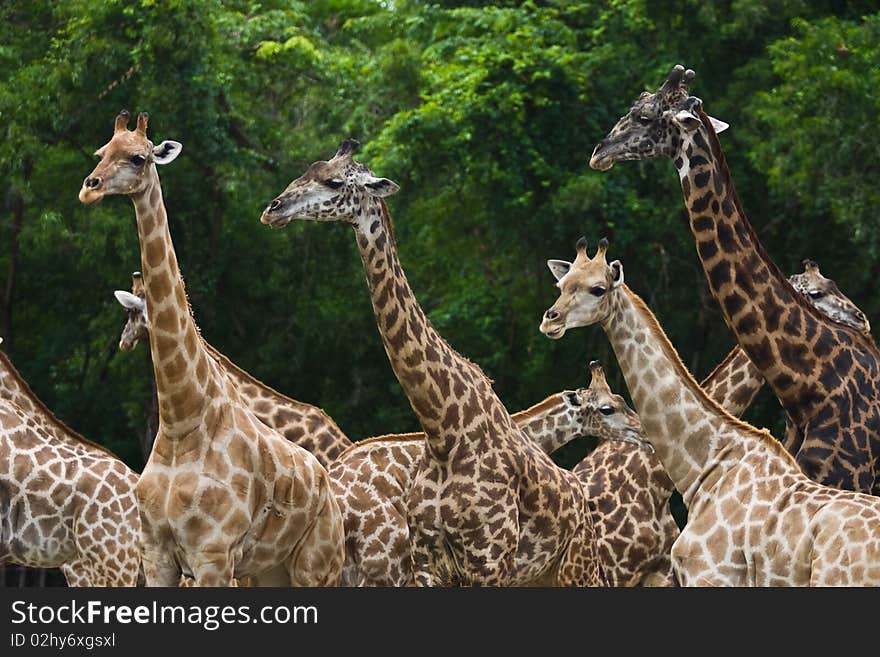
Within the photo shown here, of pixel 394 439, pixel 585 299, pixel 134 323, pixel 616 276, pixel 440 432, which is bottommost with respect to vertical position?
pixel 394 439

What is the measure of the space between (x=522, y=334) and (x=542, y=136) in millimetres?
2768

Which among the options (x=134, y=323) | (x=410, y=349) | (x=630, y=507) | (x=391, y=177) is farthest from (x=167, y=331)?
(x=391, y=177)

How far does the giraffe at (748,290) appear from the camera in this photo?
10273 millimetres

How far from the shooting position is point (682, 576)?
29.9 feet

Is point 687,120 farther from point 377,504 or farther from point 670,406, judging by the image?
point 377,504

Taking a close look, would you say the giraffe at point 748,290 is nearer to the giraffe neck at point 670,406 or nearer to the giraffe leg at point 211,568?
the giraffe neck at point 670,406

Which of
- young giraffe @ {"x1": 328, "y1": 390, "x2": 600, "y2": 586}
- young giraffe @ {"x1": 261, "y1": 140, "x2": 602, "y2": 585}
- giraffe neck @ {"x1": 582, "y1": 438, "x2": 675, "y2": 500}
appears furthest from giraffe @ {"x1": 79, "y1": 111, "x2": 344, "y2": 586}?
giraffe neck @ {"x1": 582, "y1": 438, "x2": 675, "y2": 500}

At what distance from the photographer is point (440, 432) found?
34.1ft

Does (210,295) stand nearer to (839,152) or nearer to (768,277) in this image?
(839,152)

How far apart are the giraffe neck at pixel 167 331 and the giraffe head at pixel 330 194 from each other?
1.12m

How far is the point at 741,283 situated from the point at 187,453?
3575mm

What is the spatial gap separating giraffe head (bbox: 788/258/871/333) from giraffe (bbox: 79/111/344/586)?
4.83 meters

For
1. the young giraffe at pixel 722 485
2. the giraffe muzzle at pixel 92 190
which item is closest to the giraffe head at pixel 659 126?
the young giraffe at pixel 722 485

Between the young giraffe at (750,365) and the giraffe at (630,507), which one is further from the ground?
the young giraffe at (750,365)
